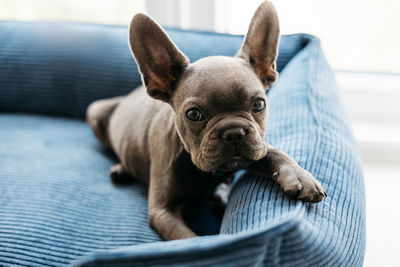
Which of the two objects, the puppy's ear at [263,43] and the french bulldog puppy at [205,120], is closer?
the french bulldog puppy at [205,120]

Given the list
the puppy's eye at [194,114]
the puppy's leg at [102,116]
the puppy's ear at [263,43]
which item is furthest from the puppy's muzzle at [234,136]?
the puppy's leg at [102,116]

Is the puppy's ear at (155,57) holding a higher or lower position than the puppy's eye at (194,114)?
higher

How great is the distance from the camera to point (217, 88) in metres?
1.25

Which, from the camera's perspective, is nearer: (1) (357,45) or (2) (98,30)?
(2) (98,30)

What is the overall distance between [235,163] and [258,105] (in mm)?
217

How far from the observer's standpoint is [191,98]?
4.25ft

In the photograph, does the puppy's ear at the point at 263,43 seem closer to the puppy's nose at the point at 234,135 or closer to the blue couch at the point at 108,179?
the blue couch at the point at 108,179

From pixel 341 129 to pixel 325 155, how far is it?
250 mm

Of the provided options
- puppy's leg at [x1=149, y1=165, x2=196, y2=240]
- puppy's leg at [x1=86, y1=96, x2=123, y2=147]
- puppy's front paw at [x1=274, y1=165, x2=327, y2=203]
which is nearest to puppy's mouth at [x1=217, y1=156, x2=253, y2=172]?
puppy's front paw at [x1=274, y1=165, x2=327, y2=203]

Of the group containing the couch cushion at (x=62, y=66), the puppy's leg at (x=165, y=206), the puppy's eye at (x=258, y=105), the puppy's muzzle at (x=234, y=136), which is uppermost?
the puppy's eye at (x=258, y=105)

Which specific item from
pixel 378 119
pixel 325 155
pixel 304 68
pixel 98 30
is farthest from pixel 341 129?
pixel 98 30

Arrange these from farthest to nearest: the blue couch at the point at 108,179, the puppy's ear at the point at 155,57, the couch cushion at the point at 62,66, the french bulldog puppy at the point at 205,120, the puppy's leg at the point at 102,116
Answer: the couch cushion at the point at 62,66 → the puppy's leg at the point at 102,116 → the puppy's ear at the point at 155,57 → the french bulldog puppy at the point at 205,120 → the blue couch at the point at 108,179

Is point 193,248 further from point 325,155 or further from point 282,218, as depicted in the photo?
point 325,155

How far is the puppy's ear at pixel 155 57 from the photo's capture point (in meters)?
Answer: 1.35
